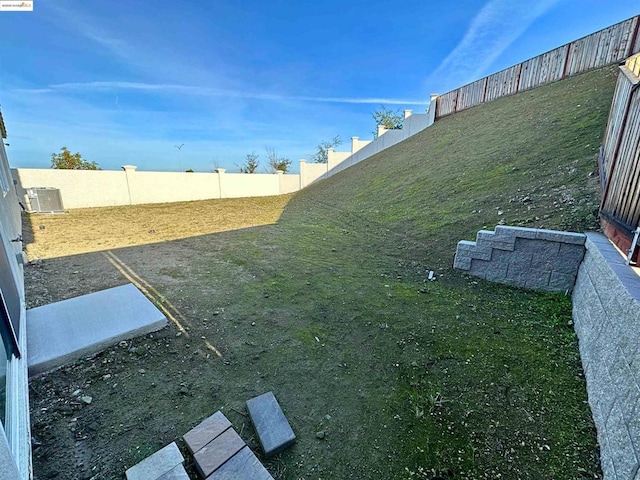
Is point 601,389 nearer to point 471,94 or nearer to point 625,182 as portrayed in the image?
point 625,182

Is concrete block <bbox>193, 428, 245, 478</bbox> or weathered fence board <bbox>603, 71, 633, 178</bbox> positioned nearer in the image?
concrete block <bbox>193, 428, 245, 478</bbox>

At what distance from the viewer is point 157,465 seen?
1.36 metres

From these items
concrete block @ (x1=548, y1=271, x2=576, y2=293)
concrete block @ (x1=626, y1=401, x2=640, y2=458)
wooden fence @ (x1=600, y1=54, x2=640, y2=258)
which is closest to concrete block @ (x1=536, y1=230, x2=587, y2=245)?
wooden fence @ (x1=600, y1=54, x2=640, y2=258)

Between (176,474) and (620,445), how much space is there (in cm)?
218

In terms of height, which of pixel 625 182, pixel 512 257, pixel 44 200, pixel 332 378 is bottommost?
pixel 332 378

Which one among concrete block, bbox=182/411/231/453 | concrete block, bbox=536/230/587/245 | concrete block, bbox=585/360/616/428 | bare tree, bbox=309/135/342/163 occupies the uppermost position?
bare tree, bbox=309/135/342/163

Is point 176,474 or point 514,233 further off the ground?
point 514,233

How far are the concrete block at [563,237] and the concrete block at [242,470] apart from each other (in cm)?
365

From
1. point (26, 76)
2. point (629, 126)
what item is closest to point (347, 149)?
point (26, 76)

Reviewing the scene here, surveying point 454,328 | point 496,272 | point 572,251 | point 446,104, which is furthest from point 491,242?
point 446,104

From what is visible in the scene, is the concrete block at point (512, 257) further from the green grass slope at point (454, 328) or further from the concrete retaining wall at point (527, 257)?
the green grass slope at point (454, 328)

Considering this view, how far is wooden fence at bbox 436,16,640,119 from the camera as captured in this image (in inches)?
341

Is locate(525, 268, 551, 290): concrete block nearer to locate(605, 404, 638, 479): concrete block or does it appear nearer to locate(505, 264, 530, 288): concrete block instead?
locate(505, 264, 530, 288): concrete block

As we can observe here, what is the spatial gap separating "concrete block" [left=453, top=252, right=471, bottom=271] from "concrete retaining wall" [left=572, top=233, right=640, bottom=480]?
4.61 feet
